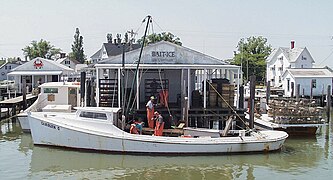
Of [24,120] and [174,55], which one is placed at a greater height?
[174,55]

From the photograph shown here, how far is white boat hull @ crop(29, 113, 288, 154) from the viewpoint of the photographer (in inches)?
731

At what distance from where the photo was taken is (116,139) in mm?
18672

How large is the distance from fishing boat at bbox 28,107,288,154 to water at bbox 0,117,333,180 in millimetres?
339

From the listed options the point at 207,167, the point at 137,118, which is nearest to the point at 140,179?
the point at 207,167

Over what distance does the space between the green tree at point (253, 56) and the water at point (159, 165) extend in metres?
57.0

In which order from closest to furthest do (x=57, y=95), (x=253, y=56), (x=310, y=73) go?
(x=57, y=95) → (x=310, y=73) → (x=253, y=56)

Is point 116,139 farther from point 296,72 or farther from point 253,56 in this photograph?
point 253,56

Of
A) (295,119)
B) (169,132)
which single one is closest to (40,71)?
(169,132)

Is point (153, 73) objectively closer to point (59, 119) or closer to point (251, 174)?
point (59, 119)

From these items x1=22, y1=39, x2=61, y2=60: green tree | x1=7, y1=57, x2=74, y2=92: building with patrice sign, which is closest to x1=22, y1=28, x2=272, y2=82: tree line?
x1=22, y1=39, x2=61, y2=60: green tree

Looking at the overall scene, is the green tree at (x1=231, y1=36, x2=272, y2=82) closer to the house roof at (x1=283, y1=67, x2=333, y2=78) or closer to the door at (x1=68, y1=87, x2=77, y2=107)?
the house roof at (x1=283, y1=67, x2=333, y2=78)

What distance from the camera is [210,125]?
22359 millimetres

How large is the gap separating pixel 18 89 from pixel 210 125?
31.4 m

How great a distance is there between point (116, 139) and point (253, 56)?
6406cm
